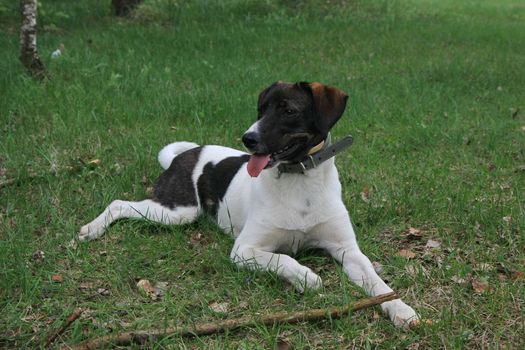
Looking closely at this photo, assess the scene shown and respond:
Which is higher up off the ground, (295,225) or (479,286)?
(295,225)

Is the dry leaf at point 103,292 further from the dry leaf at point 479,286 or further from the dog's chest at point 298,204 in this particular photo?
the dry leaf at point 479,286

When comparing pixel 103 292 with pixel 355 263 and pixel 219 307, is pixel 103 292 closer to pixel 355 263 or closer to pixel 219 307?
pixel 219 307

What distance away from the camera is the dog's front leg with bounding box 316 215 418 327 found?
10.6ft

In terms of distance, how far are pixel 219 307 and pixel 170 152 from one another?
232cm

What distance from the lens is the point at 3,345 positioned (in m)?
3.05

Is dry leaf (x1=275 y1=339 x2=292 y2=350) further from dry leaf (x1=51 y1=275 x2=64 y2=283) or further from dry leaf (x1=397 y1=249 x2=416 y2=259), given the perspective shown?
dry leaf (x1=51 y1=275 x2=64 y2=283)

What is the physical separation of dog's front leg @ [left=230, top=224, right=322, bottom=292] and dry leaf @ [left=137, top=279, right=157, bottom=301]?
53 cm

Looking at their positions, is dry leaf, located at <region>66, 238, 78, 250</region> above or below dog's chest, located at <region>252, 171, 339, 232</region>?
below

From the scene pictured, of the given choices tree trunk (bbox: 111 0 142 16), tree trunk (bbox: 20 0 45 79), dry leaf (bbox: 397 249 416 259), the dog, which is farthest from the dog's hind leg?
tree trunk (bbox: 111 0 142 16)

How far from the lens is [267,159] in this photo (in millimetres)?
3703

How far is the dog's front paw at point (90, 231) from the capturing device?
14.4 ft

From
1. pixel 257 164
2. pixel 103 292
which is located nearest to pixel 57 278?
pixel 103 292

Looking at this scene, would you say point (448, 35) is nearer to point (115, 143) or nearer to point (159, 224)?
point (115, 143)

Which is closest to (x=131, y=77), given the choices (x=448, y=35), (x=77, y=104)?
(x=77, y=104)
